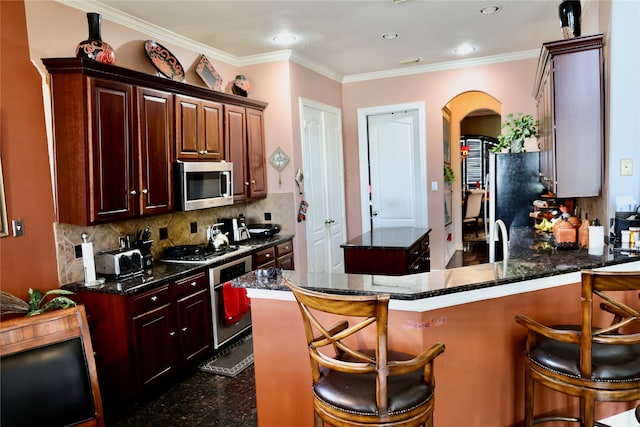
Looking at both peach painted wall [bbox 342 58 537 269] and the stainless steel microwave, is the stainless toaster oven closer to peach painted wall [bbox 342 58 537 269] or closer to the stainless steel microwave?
the stainless steel microwave

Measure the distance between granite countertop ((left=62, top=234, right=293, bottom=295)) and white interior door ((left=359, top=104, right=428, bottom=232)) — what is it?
2450 millimetres

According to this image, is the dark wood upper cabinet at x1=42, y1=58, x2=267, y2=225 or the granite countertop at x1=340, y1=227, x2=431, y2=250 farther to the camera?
the granite countertop at x1=340, y1=227, x2=431, y2=250

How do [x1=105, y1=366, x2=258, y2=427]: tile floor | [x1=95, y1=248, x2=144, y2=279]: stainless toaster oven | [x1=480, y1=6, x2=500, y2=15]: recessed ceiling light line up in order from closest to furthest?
[x1=105, y1=366, x2=258, y2=427]: tile floor, [x1=95, y1=248, x2=144, y2=279]: stainless toaster oven, [x1=480, y1=6, x2=500, y2=15]: recessed ceiling light

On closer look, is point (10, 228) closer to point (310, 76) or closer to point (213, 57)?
point (213, 57)

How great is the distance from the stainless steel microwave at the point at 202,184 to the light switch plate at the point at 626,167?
9.70ft

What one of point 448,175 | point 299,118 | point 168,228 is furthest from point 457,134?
point 168,228

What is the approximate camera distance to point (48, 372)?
1.46m

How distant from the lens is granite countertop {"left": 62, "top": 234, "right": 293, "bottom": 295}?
110 inches

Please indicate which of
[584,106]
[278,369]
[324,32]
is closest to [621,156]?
[584,106]

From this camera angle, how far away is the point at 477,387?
2.09 meters

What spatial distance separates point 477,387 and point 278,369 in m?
0.94

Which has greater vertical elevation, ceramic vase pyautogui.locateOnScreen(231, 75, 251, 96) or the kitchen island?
ceramic vase pyautogui.locateOnScreen(231, 75, 251, 96)

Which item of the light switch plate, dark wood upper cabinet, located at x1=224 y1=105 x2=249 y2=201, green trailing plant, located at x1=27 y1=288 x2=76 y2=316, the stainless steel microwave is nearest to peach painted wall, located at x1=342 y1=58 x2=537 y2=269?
dark wood upper cabinet, located at x1=224 y1=105 x2=249 y2=201

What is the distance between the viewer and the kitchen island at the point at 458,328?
6.32ft
